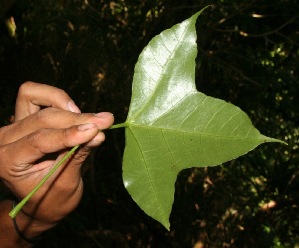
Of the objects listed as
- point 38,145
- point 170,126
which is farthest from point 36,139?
point 170,126

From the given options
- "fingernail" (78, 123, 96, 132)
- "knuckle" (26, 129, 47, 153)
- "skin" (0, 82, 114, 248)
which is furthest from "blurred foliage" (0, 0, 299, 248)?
"fingernail" (78, 123, 96, 132)

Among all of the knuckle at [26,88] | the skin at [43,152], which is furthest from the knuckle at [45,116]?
the knuckle at [26,88]

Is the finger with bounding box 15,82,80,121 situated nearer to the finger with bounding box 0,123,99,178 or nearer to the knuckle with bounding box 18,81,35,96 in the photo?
the knuckle with bounding box 18,81,35,96

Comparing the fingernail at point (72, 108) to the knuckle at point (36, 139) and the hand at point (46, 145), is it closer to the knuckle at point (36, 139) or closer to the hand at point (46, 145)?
the hand at point (46, 145)

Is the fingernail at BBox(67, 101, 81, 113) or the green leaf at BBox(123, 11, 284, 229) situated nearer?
the green leaf at BBox(123, 11, 284, 229)

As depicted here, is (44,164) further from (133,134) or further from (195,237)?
(195,237)

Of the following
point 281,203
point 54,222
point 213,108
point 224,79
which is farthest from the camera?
point 224,79

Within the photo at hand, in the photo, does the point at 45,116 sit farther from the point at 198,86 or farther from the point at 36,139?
the point at 198,86

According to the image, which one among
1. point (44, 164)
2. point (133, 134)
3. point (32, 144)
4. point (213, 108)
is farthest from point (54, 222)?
point (213, 108)
